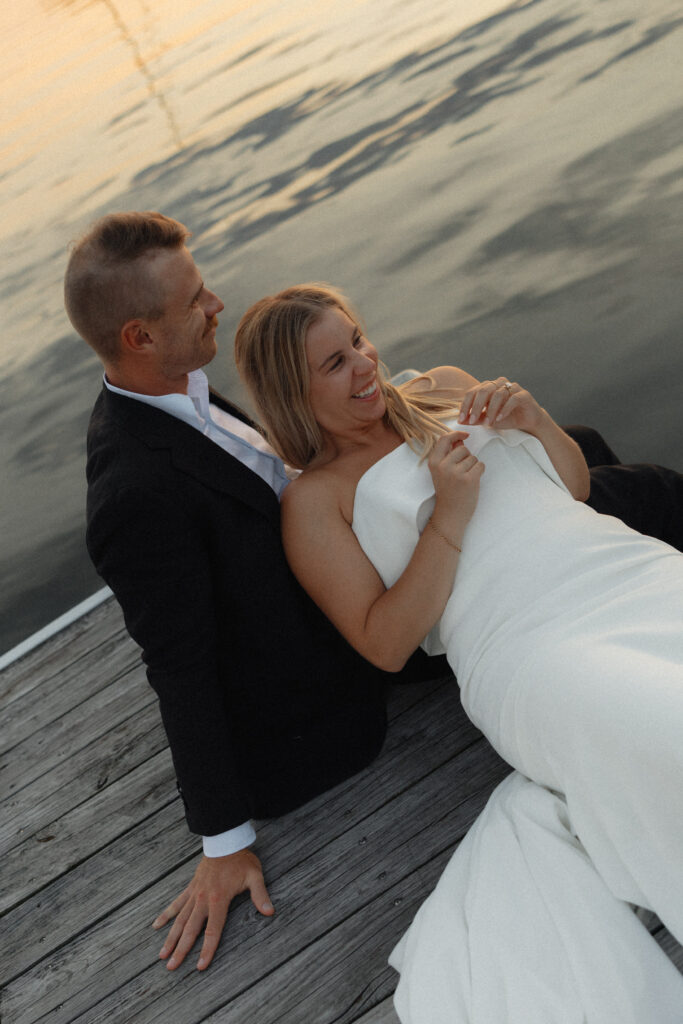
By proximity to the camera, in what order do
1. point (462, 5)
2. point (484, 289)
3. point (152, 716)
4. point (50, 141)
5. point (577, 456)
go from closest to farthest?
1. point (577, 456)
2. point (152, 716)
3. point (484, 289)
4. point (462, 5)
5. point (50, 141)

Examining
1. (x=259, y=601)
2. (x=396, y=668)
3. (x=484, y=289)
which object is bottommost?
(x=484, y=289)

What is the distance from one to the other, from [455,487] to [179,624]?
0.71m

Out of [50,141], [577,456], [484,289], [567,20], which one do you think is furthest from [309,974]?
[50,141]

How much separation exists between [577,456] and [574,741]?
0.93 m

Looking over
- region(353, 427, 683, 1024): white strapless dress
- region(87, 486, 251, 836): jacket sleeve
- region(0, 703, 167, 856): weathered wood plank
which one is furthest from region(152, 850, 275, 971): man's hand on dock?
region(0, 703, 167, 856): weathered wood plank

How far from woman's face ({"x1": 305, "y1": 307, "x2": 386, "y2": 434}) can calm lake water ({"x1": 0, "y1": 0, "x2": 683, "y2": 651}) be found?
2.31 metres

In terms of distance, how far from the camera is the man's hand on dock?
7.91 feet

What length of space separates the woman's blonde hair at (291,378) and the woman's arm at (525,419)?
0.44ft

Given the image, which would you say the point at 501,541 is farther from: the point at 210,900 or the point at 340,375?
the point at 210,900

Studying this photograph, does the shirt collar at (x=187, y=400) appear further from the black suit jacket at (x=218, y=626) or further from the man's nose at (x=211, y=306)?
the man's nose at (x=211, y=306)

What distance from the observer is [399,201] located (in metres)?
7.35

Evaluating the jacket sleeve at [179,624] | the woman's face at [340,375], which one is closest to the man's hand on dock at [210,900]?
the jacket sleeve at [179,624]

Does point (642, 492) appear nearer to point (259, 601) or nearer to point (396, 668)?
point (396, 668)

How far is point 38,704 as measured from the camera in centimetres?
353
